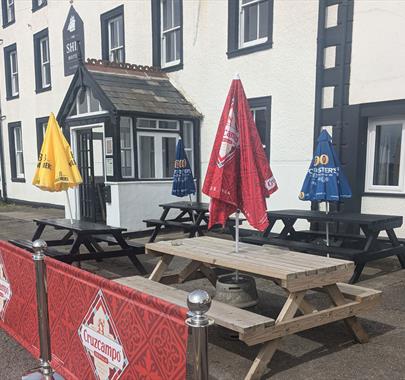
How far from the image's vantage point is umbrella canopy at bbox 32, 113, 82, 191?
6.13 m

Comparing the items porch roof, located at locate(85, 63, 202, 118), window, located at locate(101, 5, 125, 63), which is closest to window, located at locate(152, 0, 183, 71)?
porch roof, located at locate(85, 63, 202, 118)

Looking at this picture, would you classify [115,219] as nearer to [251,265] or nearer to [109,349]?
[251,265]

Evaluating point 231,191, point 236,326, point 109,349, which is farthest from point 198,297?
point 231,191

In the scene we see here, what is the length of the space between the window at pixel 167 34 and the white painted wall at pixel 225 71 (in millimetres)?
232

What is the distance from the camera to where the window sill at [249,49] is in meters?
8.25

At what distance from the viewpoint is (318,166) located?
5.96m

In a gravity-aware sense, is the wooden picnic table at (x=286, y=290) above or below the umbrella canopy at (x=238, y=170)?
below

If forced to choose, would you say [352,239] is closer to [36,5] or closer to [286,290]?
[286,290]

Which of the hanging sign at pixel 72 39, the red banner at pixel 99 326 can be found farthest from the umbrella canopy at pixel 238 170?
the hanging sign at pixel 72 39

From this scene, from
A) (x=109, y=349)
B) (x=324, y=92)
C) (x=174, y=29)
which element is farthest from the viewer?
(x=174, y=29)

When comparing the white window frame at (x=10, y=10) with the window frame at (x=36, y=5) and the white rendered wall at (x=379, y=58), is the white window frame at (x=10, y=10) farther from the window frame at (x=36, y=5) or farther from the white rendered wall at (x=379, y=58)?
the white rendered wall at (x=379, y=58)

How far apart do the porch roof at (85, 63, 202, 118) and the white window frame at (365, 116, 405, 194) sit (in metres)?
4.06

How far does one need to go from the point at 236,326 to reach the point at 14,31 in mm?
16642

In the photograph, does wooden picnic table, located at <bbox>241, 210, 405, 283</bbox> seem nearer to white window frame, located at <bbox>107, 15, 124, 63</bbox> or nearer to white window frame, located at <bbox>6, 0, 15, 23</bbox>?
white window frame, located at <bbox>107, 15, 124, 63</bbox>
